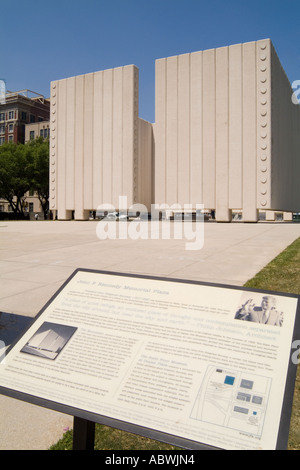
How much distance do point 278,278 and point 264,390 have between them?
564 centimetres

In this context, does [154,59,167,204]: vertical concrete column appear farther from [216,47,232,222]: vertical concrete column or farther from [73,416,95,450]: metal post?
[73,416,95,450]: metal post

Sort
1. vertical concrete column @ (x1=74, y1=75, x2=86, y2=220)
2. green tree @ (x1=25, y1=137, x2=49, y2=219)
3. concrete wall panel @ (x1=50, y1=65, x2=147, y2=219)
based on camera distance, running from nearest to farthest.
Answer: concrete wall panel @ (x1=50, y1=65, x2=147, y2=219) → vertical concrete column @ (x1=74, y1=75, x2=86, y2=220) → green tree @ (x1=25, y1=137, x2=49, y2=219)

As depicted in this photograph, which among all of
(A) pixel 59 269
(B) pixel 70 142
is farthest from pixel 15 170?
(A) pixel 59 269

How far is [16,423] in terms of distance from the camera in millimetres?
2715

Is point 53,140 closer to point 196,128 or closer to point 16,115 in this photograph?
point 196,128

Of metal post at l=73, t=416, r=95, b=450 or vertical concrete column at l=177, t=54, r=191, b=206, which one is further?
vertical concrete column at l=177, t=54, r=191, b=206

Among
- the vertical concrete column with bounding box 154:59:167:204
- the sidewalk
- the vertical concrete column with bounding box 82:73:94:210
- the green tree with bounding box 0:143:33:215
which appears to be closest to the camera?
the sidewalk

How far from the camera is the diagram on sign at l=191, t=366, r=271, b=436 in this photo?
1.72 m

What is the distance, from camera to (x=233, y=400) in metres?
1.80

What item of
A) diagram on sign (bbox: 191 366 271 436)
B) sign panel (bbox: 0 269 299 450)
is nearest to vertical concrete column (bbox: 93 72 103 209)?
sign panel (bbox: 0 269 299 450)

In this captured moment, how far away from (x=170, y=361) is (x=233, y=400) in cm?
41

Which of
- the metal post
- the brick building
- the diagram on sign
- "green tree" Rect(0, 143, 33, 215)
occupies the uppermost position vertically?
the brick building

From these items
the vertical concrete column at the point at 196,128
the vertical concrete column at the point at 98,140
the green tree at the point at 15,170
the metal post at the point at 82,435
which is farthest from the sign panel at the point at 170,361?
the green tree at the point at 15,170
